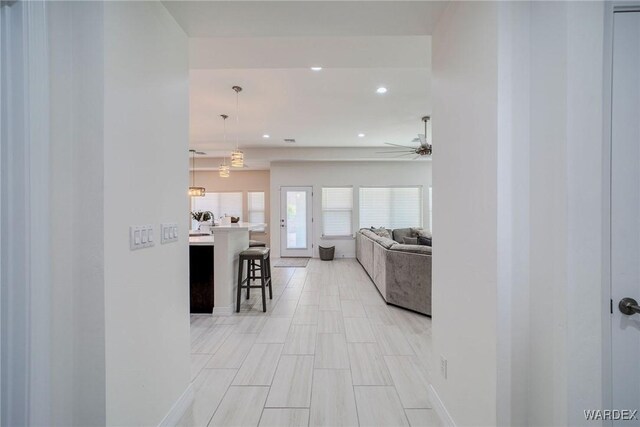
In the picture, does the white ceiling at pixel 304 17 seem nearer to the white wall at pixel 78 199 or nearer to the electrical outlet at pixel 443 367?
the white wall at pixel 78 199

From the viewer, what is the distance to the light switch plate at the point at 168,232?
1678 millimetres

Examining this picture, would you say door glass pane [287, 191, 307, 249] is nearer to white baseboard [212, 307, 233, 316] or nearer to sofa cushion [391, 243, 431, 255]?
sofa cushion [391, 243, 431, 255]

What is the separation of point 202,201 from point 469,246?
9.77 m

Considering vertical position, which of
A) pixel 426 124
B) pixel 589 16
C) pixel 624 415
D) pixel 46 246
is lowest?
pixel 624 415

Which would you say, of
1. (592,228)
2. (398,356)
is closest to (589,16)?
(592,228)

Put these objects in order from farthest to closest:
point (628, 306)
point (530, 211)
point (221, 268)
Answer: point (221, 268), point (530, 211), point (628, 306)

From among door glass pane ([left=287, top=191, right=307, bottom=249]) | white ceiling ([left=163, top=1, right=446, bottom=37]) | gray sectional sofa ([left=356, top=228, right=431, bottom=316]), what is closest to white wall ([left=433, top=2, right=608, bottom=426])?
white ceiling ([left=163, top=1, right=446, bottom=37])

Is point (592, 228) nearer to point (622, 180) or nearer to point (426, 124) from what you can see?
point (622, 180)

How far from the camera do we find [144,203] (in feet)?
4.93

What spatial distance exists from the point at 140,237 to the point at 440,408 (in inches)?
78.9

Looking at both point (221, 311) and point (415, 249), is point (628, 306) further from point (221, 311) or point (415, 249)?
Answer: point (221, 311)

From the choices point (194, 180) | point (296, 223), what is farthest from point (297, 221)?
point (194, 180)

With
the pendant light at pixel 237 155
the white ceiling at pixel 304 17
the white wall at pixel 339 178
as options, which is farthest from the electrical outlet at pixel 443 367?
the white wall at pixel 339 178

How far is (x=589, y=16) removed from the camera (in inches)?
43.1
